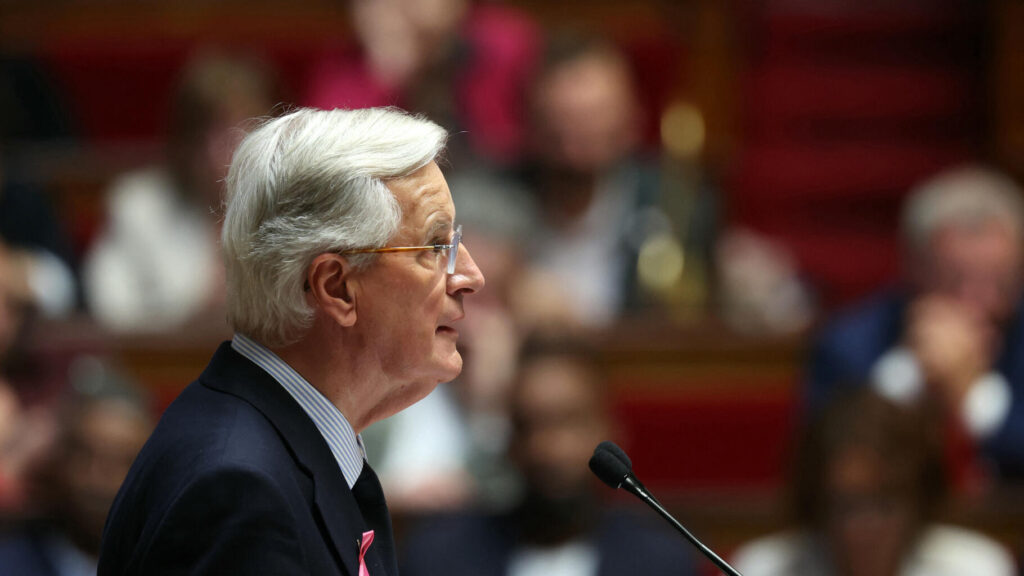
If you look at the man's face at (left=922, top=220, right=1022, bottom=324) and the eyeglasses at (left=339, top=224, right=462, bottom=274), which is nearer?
the eyeglasses at (left=339, top=224, right=462, bottom=274)

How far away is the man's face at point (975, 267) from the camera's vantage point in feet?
8.21

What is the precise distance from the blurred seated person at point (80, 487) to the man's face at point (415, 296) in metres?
1.22

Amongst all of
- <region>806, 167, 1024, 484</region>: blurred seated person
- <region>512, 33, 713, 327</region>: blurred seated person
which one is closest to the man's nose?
<region>806, 167, 1024, 484</region>: blurred seated person

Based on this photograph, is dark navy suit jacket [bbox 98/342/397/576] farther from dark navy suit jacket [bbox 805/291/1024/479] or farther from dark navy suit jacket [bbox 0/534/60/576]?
dark navy suit jacket [bbox 805/291/1024/479]

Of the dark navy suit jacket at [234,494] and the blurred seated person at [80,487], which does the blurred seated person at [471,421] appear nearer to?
the blurred seated person at [80,487]

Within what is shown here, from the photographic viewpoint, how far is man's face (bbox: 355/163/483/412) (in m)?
0.96

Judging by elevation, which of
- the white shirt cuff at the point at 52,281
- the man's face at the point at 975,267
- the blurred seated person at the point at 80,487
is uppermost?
the man's face at the point at 975,267

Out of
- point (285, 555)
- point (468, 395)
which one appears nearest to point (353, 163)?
point (285, 555)

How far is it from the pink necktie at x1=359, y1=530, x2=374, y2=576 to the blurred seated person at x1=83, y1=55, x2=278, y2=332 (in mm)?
1846

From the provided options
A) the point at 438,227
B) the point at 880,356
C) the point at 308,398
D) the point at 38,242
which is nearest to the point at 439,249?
the point at 438,227

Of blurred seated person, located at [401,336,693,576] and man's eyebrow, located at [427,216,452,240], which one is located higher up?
man's eyebrow, located at [427,216,452,240]

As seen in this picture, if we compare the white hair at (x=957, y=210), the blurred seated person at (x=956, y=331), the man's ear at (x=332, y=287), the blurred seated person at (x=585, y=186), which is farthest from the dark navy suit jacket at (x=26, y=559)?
the white hair at (x=957, y=210)

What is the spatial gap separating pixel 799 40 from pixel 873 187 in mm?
482

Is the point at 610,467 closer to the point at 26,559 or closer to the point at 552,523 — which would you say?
the point at 552,523
